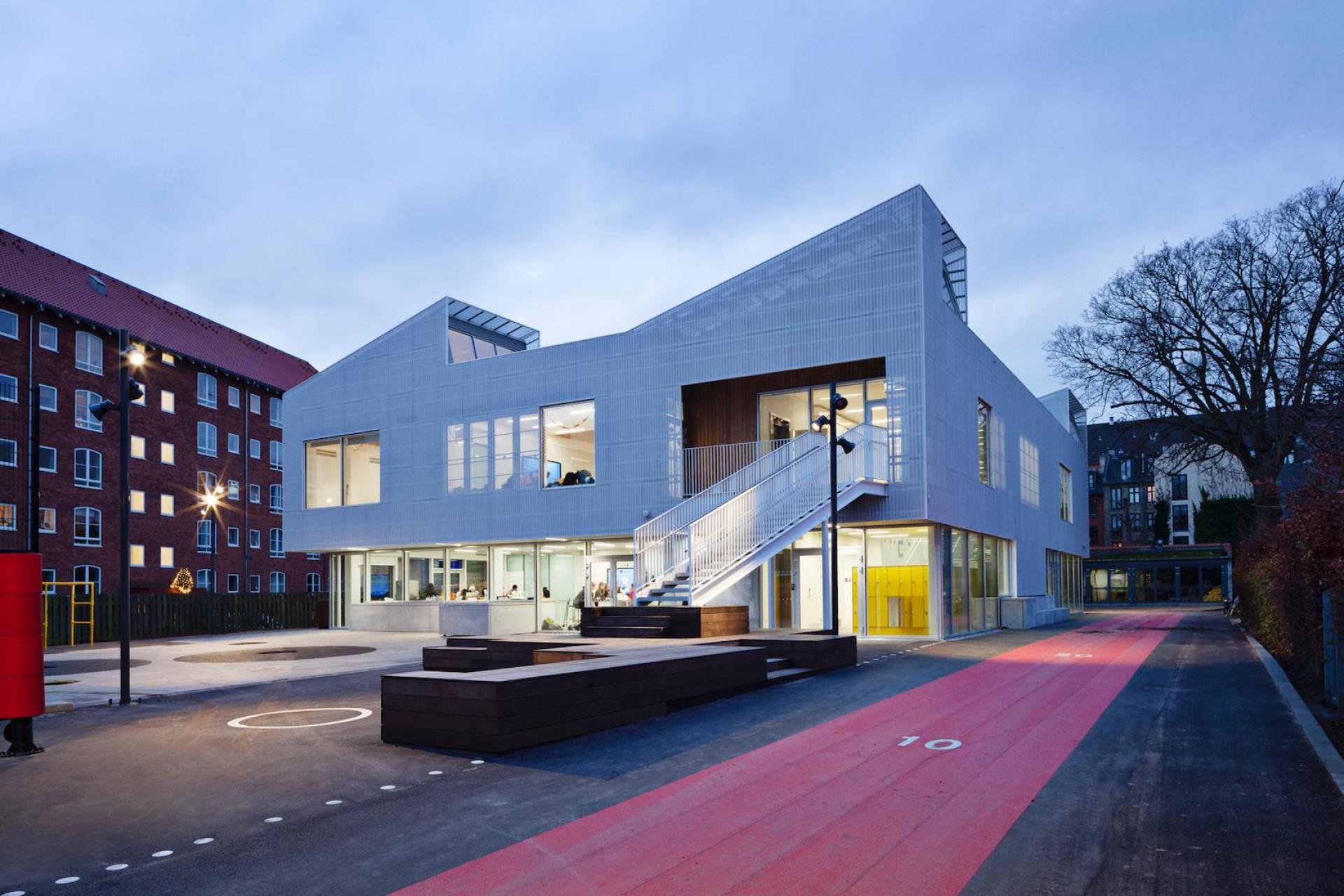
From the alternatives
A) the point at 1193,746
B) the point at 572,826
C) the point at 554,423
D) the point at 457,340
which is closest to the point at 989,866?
the point at 572,826

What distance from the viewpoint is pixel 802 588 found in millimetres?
26484

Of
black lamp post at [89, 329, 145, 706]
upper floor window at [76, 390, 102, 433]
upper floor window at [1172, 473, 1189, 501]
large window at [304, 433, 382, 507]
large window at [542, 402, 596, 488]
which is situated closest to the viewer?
black lamp post at [89, 329, 145, 706]

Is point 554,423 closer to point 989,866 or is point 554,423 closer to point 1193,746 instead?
point 1193,746

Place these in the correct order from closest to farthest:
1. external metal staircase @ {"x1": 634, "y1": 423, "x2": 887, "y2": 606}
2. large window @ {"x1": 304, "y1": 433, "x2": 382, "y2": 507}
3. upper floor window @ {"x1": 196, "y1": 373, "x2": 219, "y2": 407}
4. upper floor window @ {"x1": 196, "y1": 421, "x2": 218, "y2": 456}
Answer: external metal staircase @ {"x1": 634, "y1": 423, "x2": 887, "y2": 606}
large window @ {"x1": 304, "y1": 433, "x2": 382, "y2": 507}
upper floor window @ {"x1": 196, "y1": 421, "x2": 218, "y2": 456}
upper floor window @ {"x1": 196, "y1": 373, "x2": 219, "y2": 407}

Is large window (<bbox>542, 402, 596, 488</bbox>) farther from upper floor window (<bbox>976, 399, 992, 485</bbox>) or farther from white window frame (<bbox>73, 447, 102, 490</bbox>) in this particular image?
white window frame (<bbox>73, 447, 102, 490</bbox>)

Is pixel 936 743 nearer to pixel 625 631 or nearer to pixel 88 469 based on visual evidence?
pixel 625 631

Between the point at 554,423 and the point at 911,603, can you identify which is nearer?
the point at 911,603

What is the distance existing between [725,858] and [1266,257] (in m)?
32.1

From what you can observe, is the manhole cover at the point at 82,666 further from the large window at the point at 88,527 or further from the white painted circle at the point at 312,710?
the large window at the point at 88,527

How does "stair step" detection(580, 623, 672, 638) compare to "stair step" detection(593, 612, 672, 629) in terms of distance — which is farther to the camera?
"stair step" detection(593, 612, 672, 629)

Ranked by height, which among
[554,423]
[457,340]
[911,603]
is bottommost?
[911,603]

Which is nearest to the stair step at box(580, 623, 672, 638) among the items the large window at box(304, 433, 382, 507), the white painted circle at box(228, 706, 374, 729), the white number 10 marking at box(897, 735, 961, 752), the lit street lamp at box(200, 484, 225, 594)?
the white painted circle at box(228, 706, 374, 729)

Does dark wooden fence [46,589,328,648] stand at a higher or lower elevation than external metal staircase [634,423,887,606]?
lower

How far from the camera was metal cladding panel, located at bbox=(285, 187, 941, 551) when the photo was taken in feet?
78.8
